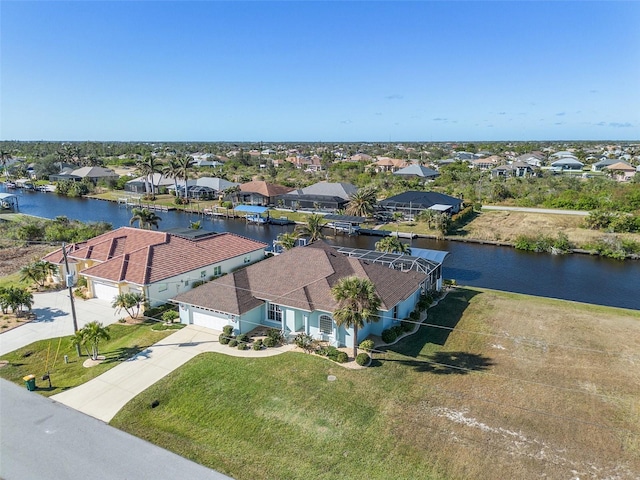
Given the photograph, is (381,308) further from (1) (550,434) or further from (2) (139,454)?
(2) (139,454)

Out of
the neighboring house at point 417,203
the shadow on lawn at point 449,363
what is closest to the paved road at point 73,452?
the shadow on lawn at point 449,363

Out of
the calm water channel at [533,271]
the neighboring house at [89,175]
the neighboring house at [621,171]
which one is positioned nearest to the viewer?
the calm water channel at [533,271]

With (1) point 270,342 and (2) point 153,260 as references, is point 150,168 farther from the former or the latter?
(1) point 270,342

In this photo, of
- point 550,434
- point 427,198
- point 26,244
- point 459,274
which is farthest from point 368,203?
point 550,434

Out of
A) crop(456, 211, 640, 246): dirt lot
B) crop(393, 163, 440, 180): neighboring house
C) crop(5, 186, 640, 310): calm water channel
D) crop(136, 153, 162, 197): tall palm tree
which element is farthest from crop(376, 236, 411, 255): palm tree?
crop(393, 163, 440, 180): neighboring house

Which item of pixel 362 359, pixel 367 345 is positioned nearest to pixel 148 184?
pixel 367 345

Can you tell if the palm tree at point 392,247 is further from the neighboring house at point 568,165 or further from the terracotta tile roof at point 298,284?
the neighboring house at point 568,165
